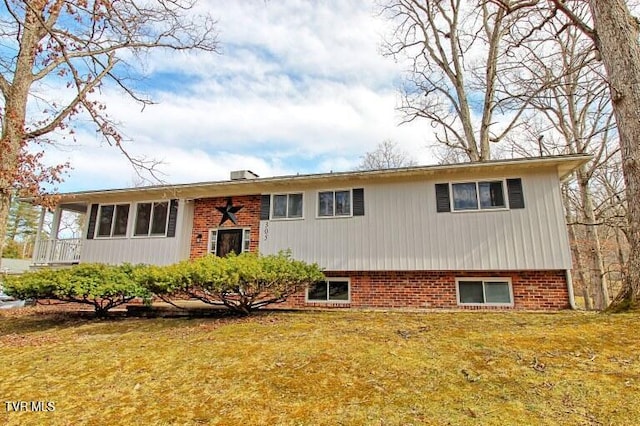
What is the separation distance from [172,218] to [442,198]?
8.50 metres

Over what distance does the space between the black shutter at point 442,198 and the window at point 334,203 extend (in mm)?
2413

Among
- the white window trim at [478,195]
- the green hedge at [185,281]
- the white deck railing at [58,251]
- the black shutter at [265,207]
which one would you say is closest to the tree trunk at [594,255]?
the white window trim at [478,195]

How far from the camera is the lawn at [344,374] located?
292 centimetres

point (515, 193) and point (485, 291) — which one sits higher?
point (515, 193)

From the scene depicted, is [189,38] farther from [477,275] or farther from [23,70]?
[477,275]

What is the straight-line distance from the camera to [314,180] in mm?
9719

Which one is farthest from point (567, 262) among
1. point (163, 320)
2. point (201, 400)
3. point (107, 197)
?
point (107, 197)

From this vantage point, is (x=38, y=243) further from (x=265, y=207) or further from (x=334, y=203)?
(x=334, y=203)

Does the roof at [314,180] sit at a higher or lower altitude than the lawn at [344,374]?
higher

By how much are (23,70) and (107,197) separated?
441cm

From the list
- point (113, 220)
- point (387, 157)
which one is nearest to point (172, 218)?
point (113, 220)

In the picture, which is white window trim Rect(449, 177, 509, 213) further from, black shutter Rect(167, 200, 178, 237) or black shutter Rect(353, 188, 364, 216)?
black shutter Rect(167, 200, 178, 237)

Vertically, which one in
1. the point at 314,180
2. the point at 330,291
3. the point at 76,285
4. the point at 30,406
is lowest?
the point at 30,406

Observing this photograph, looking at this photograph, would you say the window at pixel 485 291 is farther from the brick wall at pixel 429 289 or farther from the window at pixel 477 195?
the window at pixel 477 195
